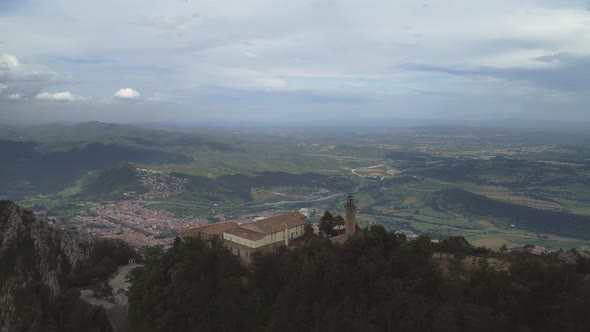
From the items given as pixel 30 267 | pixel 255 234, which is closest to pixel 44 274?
pixel 30 267

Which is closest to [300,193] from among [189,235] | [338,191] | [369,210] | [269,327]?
[338,191]

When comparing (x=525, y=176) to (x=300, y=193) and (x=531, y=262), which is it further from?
(x=531, y=262)

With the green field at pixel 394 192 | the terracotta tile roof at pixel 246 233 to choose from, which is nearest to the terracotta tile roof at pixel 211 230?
the terracotta tile roof at pixel 246 233

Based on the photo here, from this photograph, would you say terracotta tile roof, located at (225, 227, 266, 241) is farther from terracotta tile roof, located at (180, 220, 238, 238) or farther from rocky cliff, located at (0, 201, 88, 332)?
rocky cliff, located at (0, 201, 88, 332)

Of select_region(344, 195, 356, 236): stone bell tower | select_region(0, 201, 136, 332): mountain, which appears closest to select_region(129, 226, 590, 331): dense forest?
select_region(344, 195, 356, 236): stone bell tower

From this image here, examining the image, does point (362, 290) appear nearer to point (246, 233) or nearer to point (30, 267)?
point (246, 233)
